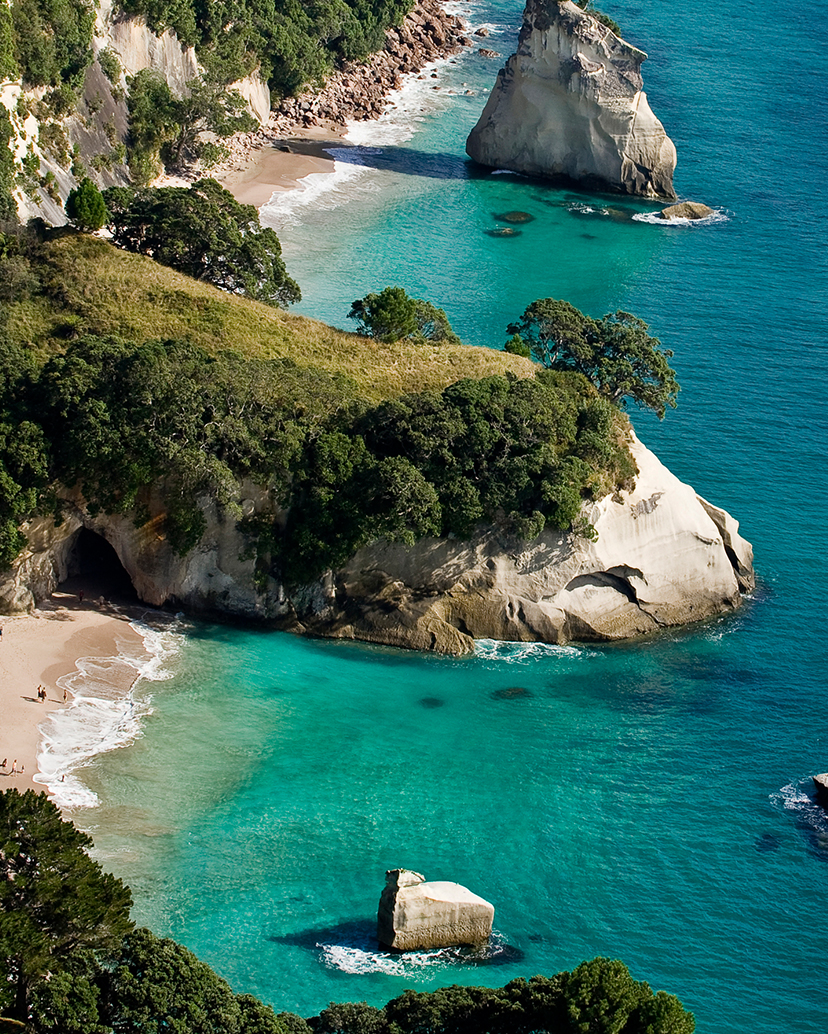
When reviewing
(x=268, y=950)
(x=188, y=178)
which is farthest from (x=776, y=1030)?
→ (x=188, y=178)

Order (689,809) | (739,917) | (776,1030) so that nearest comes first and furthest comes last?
(776,1030) → (739,917) → (689,809)

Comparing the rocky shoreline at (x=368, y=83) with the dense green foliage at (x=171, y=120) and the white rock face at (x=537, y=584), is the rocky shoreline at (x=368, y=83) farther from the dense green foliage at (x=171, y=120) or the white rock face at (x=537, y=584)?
the white rock face at (x=537, y=584)

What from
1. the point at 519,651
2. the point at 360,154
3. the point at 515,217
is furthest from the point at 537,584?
the point at 360,154

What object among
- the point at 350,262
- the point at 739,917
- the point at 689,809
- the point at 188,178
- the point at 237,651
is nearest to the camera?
the point at 739,917

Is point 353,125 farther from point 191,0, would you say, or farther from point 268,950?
point 268,950

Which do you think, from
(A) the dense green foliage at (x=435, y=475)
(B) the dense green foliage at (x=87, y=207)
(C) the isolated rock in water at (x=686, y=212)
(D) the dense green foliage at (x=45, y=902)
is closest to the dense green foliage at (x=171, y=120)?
(B) the dense green foliage at (x=87, y=207)

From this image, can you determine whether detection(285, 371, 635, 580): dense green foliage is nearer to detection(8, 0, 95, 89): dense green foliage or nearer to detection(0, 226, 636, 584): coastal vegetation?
detection(0, 226, 636, 584): coastal vegetation

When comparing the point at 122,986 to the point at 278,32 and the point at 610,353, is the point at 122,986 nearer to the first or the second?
the point at 610,353
